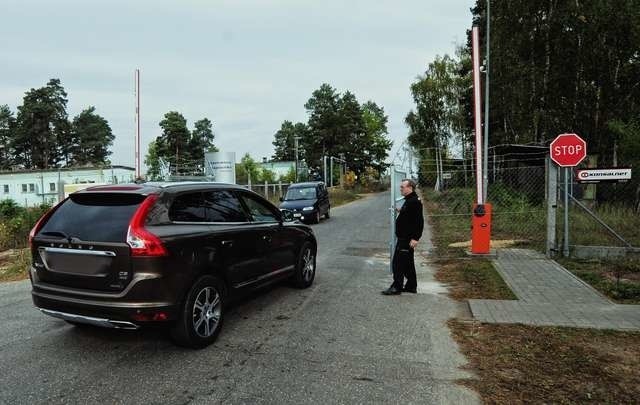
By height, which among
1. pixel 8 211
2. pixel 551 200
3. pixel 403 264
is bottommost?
pixel 403 264

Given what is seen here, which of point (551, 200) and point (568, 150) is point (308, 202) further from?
point (568, 150)

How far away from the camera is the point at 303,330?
5.52 m

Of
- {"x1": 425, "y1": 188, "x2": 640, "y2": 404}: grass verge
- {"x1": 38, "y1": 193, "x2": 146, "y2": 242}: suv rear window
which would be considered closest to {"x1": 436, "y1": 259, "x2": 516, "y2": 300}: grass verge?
{"x1": 425, "y1": 188, "x2": 640, "y2": 404}: grass verge

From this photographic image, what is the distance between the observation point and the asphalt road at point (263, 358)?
389cm

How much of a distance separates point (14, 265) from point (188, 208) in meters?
7.54

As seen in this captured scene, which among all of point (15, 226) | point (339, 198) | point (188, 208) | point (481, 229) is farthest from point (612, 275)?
point (339, 198)

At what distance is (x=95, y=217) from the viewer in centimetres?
470

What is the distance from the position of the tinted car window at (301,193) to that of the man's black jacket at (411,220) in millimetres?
13485

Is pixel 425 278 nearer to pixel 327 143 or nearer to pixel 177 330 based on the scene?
pixel 177 330

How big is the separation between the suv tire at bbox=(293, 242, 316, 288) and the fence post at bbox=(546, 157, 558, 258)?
17.2 feet

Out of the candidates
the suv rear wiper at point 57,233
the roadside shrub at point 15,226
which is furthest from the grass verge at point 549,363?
the roadside shrub at point 15,226

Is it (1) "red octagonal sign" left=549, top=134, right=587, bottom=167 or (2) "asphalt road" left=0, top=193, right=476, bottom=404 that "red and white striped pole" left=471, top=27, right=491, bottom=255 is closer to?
(1) "red octagonal sign" left=549, top=134, right=587, bottom=167

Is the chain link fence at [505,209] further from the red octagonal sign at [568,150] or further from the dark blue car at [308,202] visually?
the dark blue car at [308,202]

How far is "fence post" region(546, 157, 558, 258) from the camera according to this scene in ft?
32.2
